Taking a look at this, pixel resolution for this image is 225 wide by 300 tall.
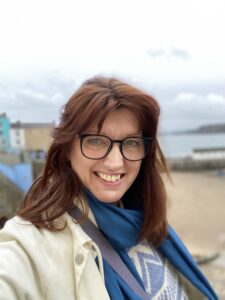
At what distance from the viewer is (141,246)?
50.4 inches

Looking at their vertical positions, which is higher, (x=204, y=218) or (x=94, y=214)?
(x=94, y=214)

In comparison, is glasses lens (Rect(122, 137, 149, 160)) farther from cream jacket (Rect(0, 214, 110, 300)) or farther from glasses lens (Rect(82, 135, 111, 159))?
cream jacket (Rect(0, 214, 110, 300))

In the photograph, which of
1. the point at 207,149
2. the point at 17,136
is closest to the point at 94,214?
the point at 17,136

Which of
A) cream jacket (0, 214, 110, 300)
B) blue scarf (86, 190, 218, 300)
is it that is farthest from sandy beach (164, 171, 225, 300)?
cream jacket (0, 214, 110, 300)

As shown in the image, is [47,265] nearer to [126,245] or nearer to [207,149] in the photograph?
[126,245]

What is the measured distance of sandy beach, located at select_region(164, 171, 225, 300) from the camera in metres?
4.61

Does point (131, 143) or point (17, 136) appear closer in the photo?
A: point (131, 143)

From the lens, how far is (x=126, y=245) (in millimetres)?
1149

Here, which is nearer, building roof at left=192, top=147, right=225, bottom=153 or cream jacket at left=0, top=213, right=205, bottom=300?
cream jacket at left=0, top=213, right=205, bottom=300

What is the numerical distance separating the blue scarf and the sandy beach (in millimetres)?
1534

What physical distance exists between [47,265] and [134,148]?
51 cm

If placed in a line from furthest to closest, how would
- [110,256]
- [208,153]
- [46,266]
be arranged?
[208,153] → [110,256] → [46,266]

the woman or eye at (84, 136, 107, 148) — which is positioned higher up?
eye at (84, 136, 107, 148)

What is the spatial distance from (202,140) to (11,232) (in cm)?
1032
